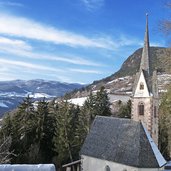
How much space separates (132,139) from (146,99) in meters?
7.10

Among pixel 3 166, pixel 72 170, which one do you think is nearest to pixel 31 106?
pixel 72 170

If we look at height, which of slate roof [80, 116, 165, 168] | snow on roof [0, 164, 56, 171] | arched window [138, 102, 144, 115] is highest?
arched window [138, 102, 144, 115]

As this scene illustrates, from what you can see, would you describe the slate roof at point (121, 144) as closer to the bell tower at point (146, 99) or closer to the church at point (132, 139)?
the church at point (132, 139)

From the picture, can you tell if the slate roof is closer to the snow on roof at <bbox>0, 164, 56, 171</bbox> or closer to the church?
the church

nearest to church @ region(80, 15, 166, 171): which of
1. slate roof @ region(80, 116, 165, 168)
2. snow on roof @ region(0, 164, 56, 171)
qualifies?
slate roof @ region(80, 116, 165, 168)

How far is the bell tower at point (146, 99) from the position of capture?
37406 mm

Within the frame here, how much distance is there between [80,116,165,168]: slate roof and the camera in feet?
102

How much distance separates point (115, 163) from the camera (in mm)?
32156

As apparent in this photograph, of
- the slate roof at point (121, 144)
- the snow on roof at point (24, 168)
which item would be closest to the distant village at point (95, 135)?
the slate roof at point (121, 144)

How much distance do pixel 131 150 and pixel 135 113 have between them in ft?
22.9

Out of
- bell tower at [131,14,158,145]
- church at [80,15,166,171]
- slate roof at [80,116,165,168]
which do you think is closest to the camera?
slate roof at [80,116,165,168]

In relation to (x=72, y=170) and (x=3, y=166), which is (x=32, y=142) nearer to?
(x=72, y=170)

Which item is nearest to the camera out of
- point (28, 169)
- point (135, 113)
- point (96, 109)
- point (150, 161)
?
point (28, 169)

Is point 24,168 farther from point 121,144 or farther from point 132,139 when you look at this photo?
point 121,144
